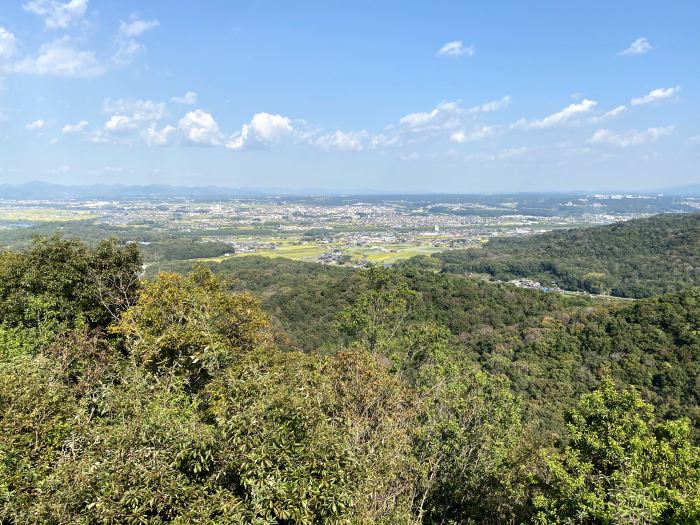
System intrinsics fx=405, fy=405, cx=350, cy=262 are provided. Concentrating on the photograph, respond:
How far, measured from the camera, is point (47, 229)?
102938mm

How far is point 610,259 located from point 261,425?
347ft

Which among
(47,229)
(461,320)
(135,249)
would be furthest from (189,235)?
(135,249)

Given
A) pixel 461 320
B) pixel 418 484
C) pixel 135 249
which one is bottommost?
pixel 461 320

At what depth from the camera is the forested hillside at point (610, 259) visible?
253ft

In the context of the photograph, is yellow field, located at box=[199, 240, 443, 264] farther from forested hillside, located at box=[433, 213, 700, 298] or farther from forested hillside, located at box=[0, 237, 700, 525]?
forested hillside, located at box=[0, 237, 700, 525]

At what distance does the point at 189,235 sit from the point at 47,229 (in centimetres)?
3565

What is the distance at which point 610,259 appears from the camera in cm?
9212

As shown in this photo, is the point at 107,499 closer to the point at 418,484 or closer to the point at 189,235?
the point at 418,484

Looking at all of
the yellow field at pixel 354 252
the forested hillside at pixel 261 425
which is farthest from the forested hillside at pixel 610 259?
the forested hillside at pixel 261 425

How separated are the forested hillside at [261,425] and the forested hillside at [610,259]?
191 ft

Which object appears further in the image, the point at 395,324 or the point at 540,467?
the point at 395,324

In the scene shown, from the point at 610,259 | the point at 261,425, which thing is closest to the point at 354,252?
the point at 610,259

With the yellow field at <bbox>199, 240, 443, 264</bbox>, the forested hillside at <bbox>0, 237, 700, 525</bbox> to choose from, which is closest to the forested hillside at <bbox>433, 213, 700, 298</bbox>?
the yellow field at <bbox>199, 240, 443, 264</bbox>

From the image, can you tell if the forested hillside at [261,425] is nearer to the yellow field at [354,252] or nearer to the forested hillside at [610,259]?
the forested hillside at [610,259]
